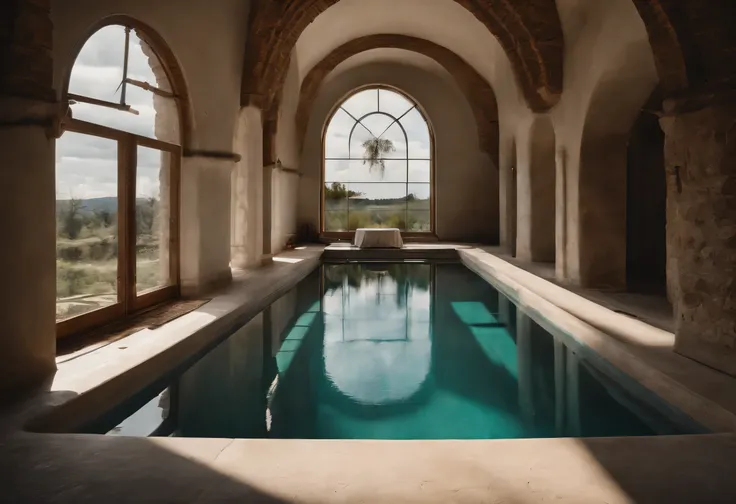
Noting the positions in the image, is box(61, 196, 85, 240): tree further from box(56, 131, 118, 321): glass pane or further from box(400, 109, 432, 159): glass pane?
box(400, 109, 432, 159): glass pane

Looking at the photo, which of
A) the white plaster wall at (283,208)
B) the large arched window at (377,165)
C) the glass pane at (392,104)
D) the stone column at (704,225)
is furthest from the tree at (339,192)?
the stone column at (704,225)

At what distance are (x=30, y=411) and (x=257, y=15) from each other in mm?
Result: 6506

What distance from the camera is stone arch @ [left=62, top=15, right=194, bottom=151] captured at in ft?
17.0

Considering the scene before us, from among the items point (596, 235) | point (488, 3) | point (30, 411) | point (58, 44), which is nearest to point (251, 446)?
point (30, 411)

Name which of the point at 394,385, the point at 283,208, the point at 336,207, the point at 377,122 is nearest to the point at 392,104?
the point at 377,122

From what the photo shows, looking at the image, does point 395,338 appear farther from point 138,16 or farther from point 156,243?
point 138,16

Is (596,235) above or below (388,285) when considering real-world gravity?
→ above

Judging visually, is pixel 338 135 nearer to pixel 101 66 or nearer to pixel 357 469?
pixel 101 66

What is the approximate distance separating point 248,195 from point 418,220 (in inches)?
328

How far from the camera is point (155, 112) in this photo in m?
5.88

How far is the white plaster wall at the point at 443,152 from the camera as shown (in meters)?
15.8

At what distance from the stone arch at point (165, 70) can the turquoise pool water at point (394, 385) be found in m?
2.37

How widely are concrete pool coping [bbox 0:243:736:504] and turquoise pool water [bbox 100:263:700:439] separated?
628 mm

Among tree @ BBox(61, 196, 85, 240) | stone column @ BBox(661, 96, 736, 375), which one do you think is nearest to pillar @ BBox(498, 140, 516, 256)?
stone column @ BBox(661, 96, 736, 375)
